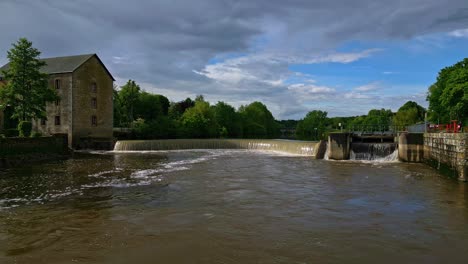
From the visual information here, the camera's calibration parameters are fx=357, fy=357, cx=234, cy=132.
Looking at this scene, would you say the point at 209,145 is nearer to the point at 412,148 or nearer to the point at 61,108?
the point at 61,108

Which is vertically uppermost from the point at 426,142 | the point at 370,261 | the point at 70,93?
the point at 70,93

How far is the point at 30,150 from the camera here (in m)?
30.4

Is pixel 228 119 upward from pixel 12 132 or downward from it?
upward

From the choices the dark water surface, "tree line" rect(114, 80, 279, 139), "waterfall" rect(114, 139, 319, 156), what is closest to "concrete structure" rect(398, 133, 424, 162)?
the dark water surface

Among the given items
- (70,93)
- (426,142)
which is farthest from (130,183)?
(70,93)

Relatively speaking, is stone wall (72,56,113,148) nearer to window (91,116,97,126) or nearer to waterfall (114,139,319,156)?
window (91,116,97,126)

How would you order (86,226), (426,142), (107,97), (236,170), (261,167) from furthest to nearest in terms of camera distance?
(107,97) → (426,142) → (261,167) → (236,170) → (86,226)

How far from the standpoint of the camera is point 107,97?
158 feet

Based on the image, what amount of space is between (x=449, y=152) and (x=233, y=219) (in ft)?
51.1

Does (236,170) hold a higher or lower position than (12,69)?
lower

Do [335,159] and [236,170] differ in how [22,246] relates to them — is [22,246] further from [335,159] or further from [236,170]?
[335,159]

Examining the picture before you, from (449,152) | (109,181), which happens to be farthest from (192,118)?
(449,152)

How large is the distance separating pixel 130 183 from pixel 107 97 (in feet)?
109

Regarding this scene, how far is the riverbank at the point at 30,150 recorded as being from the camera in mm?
27208
